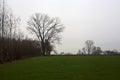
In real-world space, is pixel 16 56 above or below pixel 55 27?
below

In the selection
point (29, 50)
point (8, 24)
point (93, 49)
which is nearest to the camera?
point (8, 24)

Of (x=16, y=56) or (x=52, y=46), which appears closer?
(x=16, y=56)

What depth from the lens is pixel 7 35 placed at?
31891 millimetres

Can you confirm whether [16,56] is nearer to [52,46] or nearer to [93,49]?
[52,46]

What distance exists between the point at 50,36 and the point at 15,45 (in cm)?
2453

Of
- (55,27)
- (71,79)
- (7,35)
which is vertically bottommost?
(71,79)

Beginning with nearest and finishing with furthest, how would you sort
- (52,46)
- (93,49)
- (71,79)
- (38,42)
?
1. (71,79)
2. (38,42)
3. (52,46)
4. (93,49)

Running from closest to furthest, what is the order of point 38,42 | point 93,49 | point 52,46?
point 38,42, point 52,46, point 93,49

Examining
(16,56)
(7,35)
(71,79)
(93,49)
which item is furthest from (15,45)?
(93,49)

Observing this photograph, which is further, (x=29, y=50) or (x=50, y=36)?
(x=50, y=36)

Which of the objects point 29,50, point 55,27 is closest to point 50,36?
point 55,27

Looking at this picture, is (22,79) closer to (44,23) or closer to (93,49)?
(44,23)

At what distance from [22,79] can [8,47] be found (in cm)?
2318

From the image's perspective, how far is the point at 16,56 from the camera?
37.0 meters
